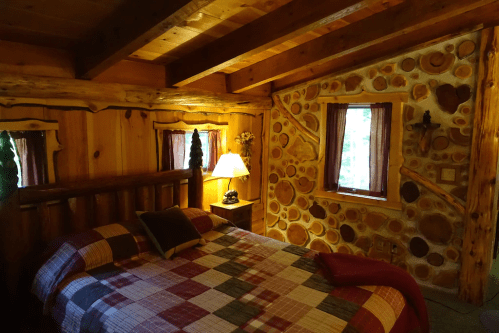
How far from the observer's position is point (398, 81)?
133 inches

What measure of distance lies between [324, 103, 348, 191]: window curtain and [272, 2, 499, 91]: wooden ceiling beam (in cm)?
42

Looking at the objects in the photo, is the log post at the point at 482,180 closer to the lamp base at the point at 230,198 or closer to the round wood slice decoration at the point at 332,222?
the round wood slice decoration at the point at 332,222

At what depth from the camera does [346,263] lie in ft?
7.35

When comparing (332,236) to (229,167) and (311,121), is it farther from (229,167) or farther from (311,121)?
(229,167)

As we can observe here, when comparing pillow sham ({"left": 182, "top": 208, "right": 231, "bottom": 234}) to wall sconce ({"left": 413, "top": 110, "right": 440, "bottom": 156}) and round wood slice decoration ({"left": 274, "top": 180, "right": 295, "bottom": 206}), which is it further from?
wall sconce ({"left": 413, "top": 110, "right": 440, "bottom": 156})

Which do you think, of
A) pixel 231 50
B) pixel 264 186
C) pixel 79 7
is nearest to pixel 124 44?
pixel 79 7

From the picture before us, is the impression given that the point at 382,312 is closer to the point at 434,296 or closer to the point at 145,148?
the point at 434,296

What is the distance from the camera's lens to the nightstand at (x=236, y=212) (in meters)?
3.56

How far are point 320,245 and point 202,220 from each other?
178 cm

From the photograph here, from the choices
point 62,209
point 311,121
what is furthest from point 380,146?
point 62,209

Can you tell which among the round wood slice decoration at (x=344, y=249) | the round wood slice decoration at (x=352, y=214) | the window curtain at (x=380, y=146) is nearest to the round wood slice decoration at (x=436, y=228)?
the window curtain at (x=380, y=146)

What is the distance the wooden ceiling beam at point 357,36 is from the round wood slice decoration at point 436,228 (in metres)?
1.81

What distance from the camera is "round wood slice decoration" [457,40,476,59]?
2.98m

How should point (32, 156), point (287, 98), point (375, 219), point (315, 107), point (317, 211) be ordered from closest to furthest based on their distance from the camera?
point (32, 156) < point (375, 219) < point (315, 107) < point (317, 211) < point (287, 98)
